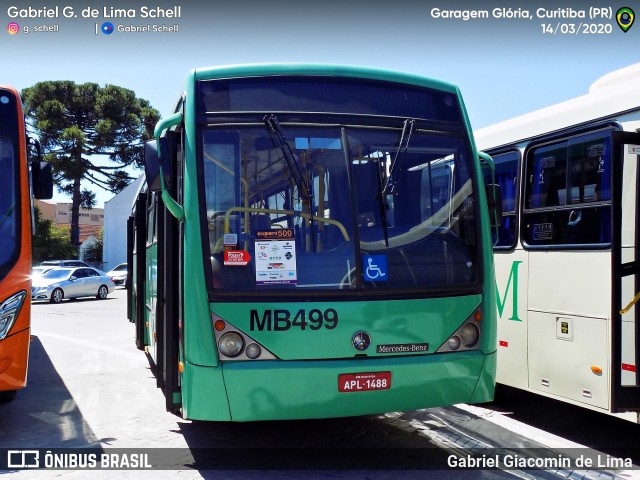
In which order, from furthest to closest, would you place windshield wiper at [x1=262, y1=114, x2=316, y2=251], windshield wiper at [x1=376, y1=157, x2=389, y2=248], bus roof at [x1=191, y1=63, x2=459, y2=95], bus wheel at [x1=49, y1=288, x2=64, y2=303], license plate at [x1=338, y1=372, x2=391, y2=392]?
bus wheel at [x1=49, y1=288, x2=64, y2=303] < bus roof at [x1=191, y1=63, x2=459, y2=95] < windshield wiper at [x1=376, y1=157, x2=389, y2=248] < windshield wiper at [x1=262, y1=114, x2=316, y2=251] < license plate at [x1=338, y1=372, x2=391, y2=392]

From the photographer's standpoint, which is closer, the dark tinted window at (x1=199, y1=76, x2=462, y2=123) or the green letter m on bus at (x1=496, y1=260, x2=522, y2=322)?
the dark tinted window at (x1=199, y1=76, x2=462, y2=123)

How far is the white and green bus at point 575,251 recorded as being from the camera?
5.41 meters

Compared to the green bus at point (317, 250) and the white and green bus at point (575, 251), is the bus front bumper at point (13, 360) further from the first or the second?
the white and green bus at point (575, 251)

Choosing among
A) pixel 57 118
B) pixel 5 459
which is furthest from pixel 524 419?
pixel 57 118

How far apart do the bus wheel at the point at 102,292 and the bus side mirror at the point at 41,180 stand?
22.9 m

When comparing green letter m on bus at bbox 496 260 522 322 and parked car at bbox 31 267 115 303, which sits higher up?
green letter m on bus at bbox 496 260 522 322

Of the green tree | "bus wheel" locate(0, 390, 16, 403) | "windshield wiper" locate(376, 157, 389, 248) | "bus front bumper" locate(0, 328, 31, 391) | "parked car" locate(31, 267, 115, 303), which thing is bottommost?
"parked car" locate(31, 267, 115, 303)

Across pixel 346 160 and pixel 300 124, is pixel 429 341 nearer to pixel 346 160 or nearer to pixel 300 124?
pixel 346 160

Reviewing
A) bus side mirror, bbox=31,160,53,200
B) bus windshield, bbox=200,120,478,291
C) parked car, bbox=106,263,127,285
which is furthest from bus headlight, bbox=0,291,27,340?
parked car, bbox=106,263,127,285

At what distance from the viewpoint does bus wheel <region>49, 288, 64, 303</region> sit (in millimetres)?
26766

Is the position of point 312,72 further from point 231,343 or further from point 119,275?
point 119,275

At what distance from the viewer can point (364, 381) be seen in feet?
16.4

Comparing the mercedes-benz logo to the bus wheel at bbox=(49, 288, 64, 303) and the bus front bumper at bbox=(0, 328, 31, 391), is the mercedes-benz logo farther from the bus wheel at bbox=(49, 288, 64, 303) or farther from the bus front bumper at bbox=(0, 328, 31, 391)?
the bus wheel at bbox=(49, 288, 64, 303)

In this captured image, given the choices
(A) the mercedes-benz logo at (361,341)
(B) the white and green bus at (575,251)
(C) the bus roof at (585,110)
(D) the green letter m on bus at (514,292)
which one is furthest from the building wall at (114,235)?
(A) the mercedes-benz logo at (361,341)
